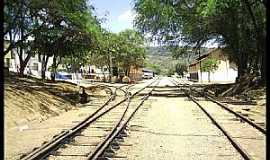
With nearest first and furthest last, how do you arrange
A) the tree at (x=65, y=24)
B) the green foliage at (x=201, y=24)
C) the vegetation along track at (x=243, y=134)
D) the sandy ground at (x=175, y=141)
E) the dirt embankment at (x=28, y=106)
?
the sandy ground at (x=175, y=141) → the vegetation along track at (x=243, y=134) → the dirt embankment at (x=28, y=106) → the tree at (x=65, y=24) → the green foliage at (x=201, y=24)

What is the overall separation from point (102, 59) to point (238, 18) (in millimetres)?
59313

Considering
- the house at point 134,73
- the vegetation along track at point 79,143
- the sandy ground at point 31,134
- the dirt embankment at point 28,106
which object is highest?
the house at point 134,73

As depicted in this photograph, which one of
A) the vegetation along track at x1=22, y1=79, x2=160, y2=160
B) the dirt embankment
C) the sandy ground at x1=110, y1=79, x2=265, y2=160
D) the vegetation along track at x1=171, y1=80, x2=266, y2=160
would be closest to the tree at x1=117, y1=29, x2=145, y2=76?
Result: the dirt embankment

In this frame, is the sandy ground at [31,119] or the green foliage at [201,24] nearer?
the sandy ground at [31,119]

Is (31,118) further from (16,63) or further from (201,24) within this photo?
(16,63)

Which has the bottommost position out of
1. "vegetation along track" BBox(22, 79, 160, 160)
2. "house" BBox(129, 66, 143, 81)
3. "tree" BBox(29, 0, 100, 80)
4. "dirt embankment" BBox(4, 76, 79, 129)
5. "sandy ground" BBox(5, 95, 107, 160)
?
"sandy ground" BBox(5, 95, 107, 160)

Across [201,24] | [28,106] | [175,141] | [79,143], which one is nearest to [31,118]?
[28,106]

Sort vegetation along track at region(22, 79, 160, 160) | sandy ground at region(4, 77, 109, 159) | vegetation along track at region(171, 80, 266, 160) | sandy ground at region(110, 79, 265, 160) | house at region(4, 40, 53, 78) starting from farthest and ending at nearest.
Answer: house at region(4, 40, 53, 78) → sandy ground at region(4, 77, 109, 159) → vegetation along track at region(171, 80, 266, 160) → sandy ground at region(110, 79, 265, 160) → vegetation along track at region(22, 79, 160, 160)

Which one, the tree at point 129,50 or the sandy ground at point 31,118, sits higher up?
the tree at point 129,50

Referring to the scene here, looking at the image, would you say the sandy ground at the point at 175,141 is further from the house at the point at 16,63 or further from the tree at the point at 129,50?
the tree at the point at 129,50

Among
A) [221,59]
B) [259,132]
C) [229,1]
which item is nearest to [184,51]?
[229,1]

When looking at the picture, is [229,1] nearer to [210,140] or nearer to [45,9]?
[45,9]

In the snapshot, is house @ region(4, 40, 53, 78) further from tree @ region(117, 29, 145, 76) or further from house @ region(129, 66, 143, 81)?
house @ region(129, 66, 143, 81)

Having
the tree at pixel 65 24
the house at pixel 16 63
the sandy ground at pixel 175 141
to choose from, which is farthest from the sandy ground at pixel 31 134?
the house at pixel 16 63
